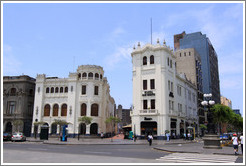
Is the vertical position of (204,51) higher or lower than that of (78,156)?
higher

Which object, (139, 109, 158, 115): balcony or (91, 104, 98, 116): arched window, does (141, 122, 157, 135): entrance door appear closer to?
(139, 109, 158, 115): balcony

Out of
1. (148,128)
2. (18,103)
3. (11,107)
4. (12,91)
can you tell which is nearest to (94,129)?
(148,128)

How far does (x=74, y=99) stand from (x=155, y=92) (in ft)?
61.0

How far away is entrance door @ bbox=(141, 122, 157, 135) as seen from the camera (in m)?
43.1

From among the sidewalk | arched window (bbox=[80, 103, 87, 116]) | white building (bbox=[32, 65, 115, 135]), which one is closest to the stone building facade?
white building (bbox=[32, 65, 115, 135])

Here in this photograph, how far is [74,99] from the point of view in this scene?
50.9 metres

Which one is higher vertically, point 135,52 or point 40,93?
point 135,52

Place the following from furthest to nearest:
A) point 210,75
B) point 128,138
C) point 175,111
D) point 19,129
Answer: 1. point 210,75
2. point 19,129
3. point 175,111
4. point 128,138

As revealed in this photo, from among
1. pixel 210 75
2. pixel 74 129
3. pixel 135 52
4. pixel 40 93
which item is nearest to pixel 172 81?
pixel 135 52

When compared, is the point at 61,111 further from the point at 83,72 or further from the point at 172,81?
the point at 172,81

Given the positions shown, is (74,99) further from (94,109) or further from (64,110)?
(94,109)

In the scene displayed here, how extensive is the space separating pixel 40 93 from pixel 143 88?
24428 mm

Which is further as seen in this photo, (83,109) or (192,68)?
(192,68)

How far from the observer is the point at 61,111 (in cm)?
5172
